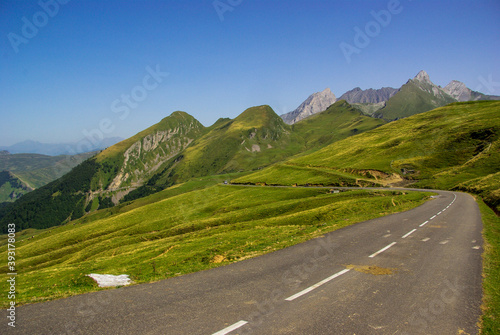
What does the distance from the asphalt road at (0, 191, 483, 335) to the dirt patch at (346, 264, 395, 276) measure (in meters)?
0.06

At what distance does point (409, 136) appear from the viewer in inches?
5379

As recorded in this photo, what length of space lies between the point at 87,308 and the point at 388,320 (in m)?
11.4

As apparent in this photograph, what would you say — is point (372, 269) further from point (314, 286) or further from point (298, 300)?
point (298, 300)

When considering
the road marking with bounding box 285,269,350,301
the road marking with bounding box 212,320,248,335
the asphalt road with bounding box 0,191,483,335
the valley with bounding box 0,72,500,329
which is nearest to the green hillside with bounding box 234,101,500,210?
the valley with bounding box 0,72,500,329

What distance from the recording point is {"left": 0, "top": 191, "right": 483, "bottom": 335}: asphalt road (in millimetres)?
8297

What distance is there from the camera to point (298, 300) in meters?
10.1

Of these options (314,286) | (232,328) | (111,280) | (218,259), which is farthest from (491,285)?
(111,280)

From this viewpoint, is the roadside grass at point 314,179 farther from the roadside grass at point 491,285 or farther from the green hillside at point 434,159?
the roadside grass at point 491,285

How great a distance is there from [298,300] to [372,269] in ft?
20.1

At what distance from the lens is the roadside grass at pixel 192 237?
57.5 ft

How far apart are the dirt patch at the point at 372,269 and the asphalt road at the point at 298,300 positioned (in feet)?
0.19

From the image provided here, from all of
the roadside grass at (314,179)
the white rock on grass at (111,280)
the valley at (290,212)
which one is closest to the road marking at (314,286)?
the valley at (290,212)

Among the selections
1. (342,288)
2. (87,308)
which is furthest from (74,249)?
(342,288)

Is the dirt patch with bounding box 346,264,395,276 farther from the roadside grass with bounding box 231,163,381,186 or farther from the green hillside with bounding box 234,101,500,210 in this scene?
the roadside grass with bounding box 231,163,381,186
